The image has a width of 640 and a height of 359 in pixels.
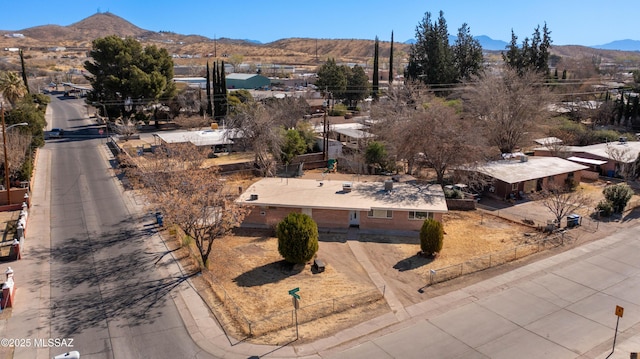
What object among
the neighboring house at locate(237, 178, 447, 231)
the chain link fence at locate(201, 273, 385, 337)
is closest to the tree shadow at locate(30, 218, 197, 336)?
the chain link fence at locate(201, 273, 385, 337)

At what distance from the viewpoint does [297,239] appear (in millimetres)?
24984

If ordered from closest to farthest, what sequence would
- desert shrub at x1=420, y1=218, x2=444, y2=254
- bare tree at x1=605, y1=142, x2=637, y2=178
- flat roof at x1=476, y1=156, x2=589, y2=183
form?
desert shrub at x1=420, y1=218, x2=444, y2=254 → flat roof at x1=476, y1=156, x2=589, y2=183 → bare tree at x1=605, y1=142, x2=637, y2=178

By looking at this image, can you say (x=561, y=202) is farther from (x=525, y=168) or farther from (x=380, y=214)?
(x=380, y=214)

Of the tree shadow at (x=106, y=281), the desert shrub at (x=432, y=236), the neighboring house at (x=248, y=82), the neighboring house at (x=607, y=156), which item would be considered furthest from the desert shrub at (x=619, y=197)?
the neighboring house at (x=248, y=82)

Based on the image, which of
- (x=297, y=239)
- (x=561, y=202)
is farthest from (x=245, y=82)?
(x=297, y=239)

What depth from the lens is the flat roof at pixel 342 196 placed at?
102ft

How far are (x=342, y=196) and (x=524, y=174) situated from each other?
17729mm

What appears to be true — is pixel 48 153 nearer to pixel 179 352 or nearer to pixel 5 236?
pixel 5 236

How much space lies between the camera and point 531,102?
49312 mm

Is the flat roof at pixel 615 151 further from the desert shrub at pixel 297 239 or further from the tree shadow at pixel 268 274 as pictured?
the tree shadow at pixel 268 274

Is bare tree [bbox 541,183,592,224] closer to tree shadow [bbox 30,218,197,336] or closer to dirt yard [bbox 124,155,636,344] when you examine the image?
dirt yard [bbox 124,155,636,344]

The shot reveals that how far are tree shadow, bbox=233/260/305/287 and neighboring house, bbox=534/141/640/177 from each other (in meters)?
36.2

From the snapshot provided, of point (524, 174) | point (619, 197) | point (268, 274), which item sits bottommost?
point (268, 274)

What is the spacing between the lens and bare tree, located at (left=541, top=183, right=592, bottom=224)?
3189 centimetres
